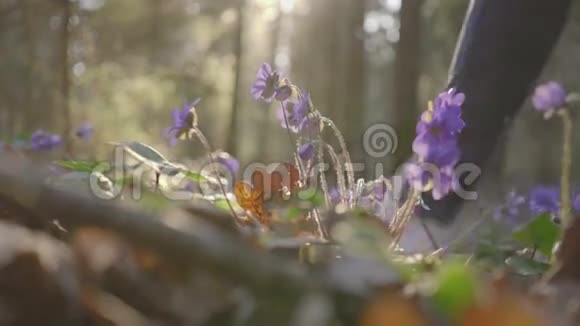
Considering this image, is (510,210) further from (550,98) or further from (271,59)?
(271,59)

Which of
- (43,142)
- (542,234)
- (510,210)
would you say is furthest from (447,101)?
(43,142)

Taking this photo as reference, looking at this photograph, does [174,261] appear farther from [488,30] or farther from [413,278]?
[488,30]

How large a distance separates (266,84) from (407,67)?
5.52 meters

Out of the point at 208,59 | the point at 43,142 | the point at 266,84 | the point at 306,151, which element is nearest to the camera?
the point at 306,151

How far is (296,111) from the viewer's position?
1.40m

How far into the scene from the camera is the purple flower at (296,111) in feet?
4.45

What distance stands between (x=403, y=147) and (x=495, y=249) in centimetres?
334

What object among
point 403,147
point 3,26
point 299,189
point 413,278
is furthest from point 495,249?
point 3,26

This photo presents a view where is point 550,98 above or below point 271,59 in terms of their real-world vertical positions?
below

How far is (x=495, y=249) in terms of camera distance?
1284mm

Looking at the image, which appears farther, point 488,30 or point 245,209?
point 488,30

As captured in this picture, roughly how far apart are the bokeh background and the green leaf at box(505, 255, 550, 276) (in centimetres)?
389

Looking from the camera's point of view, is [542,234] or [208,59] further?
[208,59]

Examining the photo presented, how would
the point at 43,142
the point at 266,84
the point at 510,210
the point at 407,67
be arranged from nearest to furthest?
the point at 266,84, the point at 510,210, the point at 43,142, the point at 407,67
